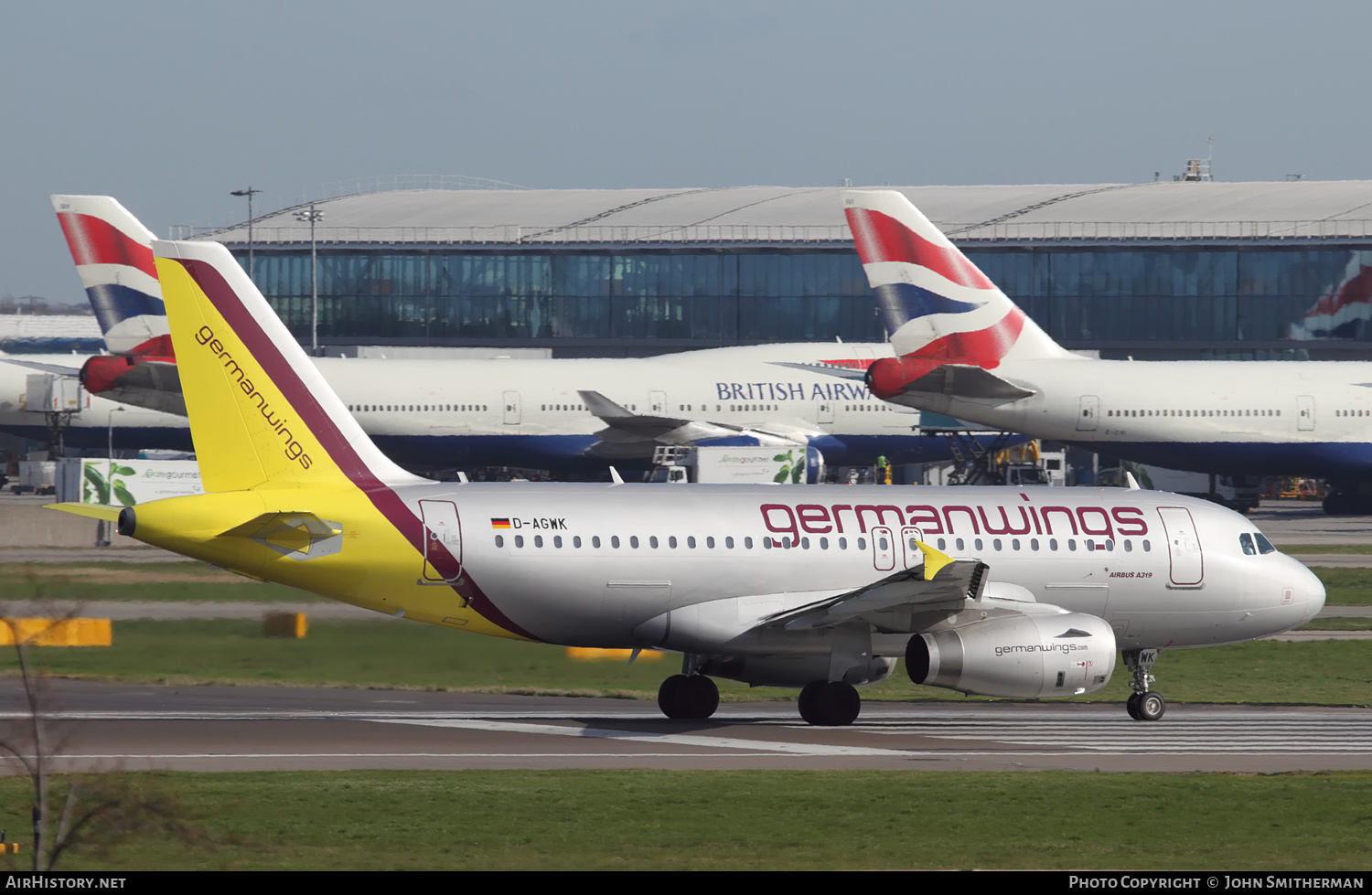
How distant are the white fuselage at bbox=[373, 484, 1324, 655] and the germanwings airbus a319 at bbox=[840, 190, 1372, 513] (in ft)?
107

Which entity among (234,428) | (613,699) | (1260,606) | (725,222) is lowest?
(613,699)

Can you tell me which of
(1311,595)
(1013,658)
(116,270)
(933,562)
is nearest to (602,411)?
(116,270)

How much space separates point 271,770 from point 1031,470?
59.9 m

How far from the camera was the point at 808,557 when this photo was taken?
2680 centimetres

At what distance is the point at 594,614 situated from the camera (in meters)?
25.8

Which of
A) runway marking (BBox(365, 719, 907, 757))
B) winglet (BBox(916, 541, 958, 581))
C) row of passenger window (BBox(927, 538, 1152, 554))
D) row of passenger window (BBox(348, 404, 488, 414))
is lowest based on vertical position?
runway marking (BBox(365, 719, 907, 757))

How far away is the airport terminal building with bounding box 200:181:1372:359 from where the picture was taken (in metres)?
106

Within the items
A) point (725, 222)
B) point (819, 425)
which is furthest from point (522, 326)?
point (819, 425)

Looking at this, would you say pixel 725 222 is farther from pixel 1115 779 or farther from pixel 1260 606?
pixel 1115 779

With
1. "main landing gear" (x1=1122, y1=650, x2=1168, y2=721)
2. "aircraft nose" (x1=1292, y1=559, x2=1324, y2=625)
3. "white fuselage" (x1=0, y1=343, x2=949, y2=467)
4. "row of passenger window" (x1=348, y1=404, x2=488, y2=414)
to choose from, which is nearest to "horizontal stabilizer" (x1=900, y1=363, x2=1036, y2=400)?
"white fuselage" (x1=0, y1=343, x2=949, y2=467)

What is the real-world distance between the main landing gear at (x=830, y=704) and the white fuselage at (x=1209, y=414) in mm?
38621

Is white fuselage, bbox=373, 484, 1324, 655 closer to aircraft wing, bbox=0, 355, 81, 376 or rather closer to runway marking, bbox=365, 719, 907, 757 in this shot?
runway marking, bbox=365, 719, 907, 757

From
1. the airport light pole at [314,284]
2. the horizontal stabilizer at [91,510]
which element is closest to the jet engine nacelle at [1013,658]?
the horizontal stabilizer at [91,510]

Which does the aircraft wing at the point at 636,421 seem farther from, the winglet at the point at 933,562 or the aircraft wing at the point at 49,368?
the winglet at the point at 933,562
